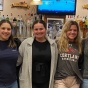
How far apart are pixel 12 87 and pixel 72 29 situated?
40.4 inches

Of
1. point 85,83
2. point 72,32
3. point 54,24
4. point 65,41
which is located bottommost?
point 85,83

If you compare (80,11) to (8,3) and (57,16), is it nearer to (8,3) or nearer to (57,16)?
(57,16)

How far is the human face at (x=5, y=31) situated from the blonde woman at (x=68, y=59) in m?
0.66

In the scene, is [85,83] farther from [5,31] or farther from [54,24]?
[54,24]

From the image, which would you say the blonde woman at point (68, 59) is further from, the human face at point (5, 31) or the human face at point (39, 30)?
the human face at point (5, 31)

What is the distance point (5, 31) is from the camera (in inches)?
109

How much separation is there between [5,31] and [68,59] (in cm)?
83

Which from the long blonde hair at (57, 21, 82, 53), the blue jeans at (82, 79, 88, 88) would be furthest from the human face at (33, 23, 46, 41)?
the blue jeans at (82, 79, 88, 88)

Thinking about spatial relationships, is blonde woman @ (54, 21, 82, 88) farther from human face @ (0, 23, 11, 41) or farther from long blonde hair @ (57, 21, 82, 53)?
human face @ (0, 23, 11, 41)

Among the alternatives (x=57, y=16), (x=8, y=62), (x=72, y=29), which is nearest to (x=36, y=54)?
(x=8, y=62)

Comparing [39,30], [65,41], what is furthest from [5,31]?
[65,41]

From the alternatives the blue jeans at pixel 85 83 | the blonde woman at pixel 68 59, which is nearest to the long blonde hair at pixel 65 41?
the blonde woman at pixel 68 59

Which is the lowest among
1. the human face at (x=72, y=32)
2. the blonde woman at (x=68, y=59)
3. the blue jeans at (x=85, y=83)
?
the blue jeans at (x=85, y=83)

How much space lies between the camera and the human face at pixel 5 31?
276 cm
